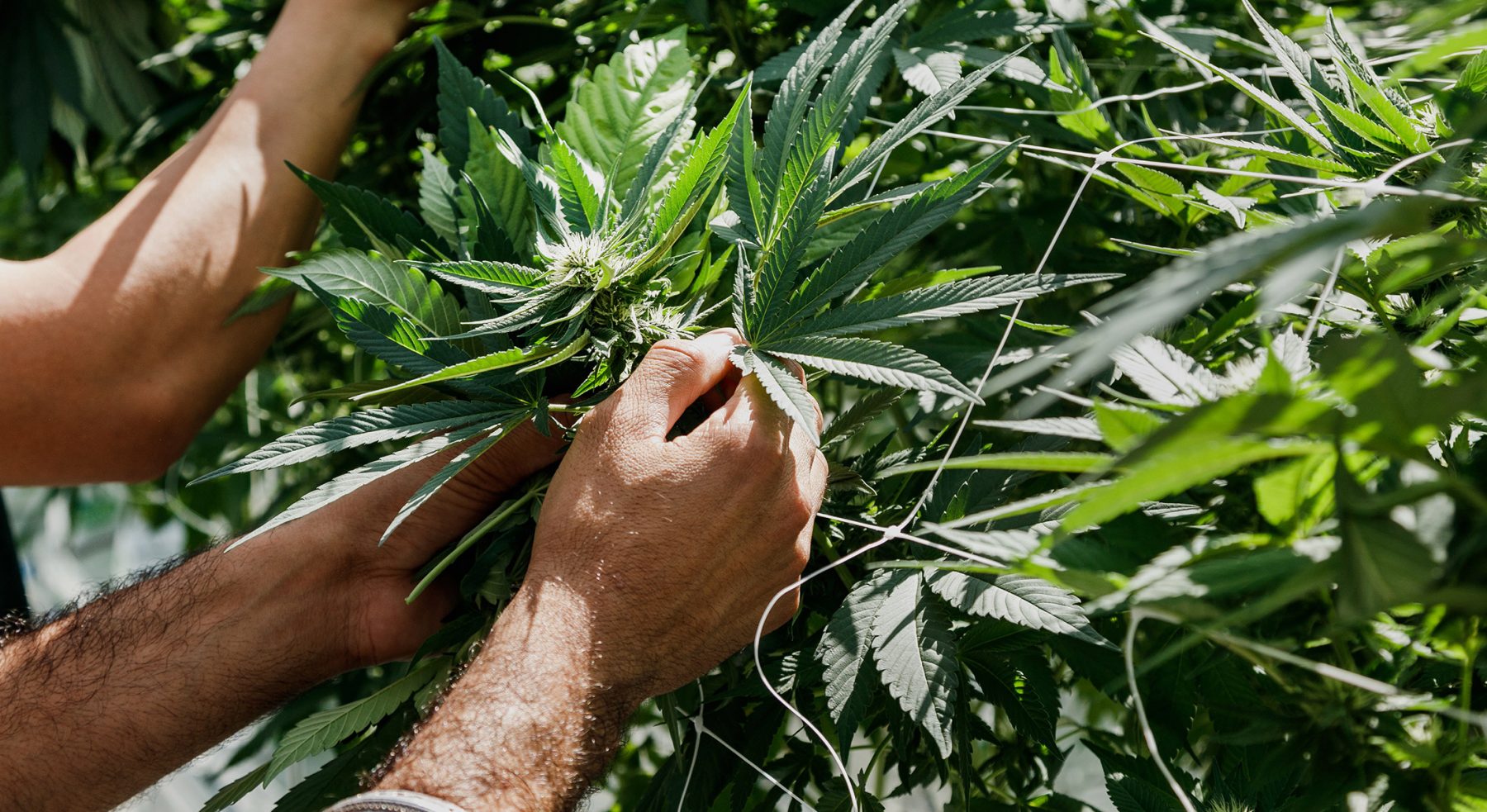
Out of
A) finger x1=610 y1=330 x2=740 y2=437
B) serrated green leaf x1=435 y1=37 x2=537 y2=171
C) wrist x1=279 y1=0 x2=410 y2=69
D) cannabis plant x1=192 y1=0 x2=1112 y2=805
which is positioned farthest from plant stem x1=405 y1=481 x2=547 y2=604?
wrist x1=279 y1=0 x2=410 y2=69

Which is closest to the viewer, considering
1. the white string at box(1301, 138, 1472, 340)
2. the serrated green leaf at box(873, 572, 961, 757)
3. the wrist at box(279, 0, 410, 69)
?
the white string at box(1301, 138, 1472, 340)

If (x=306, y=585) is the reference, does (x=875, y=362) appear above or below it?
above

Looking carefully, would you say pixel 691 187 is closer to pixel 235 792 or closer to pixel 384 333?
pixel 384 333

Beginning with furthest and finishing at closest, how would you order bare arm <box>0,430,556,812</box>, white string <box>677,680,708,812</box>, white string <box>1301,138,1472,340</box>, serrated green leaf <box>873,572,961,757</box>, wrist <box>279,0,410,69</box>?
wrist <box>279,0,410,69</box> → bare arm <box>0,430,556,812</box> → white string <box>677,680,708,812</box> → serrated green leaf <box>873,572,961,757</box> → white string <box>1301,138,1472,340</box>

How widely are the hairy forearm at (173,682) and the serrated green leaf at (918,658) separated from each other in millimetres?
433

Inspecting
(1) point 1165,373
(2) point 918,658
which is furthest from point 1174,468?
(2) point 918,658

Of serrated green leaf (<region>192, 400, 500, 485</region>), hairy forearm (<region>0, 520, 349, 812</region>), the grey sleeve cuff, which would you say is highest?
serrated green leaf (<region>192, 400, 500, 485</region>)

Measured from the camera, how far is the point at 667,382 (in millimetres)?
497

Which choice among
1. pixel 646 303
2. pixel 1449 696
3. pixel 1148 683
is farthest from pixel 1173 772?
pixel 646 303

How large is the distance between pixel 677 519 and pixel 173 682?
1.44 feet

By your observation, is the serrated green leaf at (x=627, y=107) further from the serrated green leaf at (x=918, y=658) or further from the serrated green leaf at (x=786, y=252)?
the serrated green leaf at (x=918, y=658)

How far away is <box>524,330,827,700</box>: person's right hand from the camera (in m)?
0.51

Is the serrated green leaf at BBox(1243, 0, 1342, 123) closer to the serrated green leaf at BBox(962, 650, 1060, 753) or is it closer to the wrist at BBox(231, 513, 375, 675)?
the serrated green leaf at BBox(962, 650, 1060, 753)

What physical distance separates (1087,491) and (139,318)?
78cm
